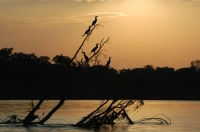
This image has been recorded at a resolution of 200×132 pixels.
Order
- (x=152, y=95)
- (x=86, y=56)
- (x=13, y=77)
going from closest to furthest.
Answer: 1. (x=86, y=56)
2. (x=13, y=77)
3. (x=152, y=95)

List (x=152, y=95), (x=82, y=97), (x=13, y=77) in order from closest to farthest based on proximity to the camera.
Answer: (x=13, y=77)
(x=152, y=95)
(x=82, y=97)

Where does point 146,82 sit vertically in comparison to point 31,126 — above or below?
above

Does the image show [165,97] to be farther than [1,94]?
Yes

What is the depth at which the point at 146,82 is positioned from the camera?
29.7 m

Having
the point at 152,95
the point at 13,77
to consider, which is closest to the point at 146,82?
the point at 13,77

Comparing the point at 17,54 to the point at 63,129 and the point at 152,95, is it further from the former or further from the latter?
the point at 63,129

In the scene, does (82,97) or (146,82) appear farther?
(82,97)

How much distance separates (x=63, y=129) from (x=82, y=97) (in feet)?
208

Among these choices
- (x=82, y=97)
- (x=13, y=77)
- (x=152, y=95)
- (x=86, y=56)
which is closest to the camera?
(x=86, y=56)

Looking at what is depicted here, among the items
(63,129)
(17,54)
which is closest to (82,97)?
(17,54)

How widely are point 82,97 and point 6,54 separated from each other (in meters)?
12.2

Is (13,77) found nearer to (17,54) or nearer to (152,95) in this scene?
(17,54)

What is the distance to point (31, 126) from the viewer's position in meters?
29.9

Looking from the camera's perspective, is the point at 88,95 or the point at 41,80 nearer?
the point at 41,80
